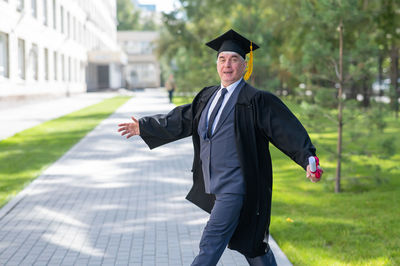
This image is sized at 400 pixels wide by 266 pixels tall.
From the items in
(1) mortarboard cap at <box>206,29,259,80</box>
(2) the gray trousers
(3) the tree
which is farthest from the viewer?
(3) the tree

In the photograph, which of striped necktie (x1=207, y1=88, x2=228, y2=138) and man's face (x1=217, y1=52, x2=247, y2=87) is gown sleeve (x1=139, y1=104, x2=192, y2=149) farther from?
man's face (x1=217, y1=52, x2=247, y2=87)

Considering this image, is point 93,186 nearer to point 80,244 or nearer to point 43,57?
point 80,244

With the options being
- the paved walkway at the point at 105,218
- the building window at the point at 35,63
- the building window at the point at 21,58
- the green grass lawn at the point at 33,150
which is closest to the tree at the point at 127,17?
the building window at the point at 35,63

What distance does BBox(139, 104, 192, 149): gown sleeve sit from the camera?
4.09m

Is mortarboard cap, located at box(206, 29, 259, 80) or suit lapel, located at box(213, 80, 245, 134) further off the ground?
mortarboard cap, located at box(206, 29, 259, 80)

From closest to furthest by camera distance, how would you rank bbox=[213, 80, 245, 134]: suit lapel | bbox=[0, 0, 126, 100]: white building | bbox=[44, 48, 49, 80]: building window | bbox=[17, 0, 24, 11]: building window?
bbox=[213, 80, 245, 134]: suit lapel < bbox=[0, 0, 126, 100]: white building < bbox=[17, 0, 24, 11]: building window < bbox=[44, 48, 49, 80]: building window

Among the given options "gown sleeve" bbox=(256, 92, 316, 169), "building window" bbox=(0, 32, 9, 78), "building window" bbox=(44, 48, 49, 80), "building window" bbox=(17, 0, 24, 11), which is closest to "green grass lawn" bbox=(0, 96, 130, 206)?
"gown sleeve" bbox=(256, 92, 316, 169)

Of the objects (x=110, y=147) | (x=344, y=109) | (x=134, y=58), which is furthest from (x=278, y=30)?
(x=134, y=58)

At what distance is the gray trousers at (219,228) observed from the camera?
3.54 meters

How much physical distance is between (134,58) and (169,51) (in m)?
57.1

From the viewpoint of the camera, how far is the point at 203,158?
3.80 meters

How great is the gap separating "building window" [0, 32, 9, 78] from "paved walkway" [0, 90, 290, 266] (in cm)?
1689

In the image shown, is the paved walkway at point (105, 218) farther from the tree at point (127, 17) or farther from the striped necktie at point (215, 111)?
the tree at point (127, 17)

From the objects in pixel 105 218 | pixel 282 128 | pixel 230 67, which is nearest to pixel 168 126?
pixel 230 67
